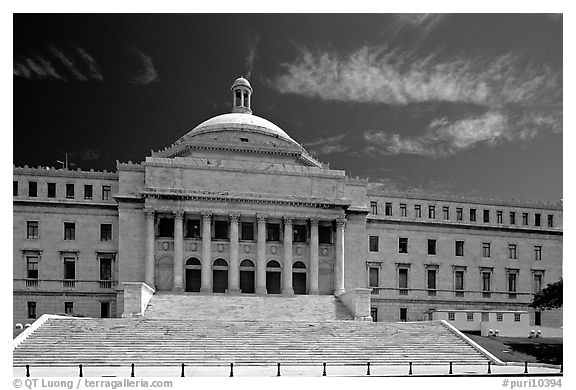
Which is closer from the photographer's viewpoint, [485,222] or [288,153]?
[288,153]

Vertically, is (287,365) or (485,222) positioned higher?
(485,222)

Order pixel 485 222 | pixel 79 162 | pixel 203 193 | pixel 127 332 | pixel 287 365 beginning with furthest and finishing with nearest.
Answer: pixel 485 222 → pixel 203 193 → pixel 79 162 → pixel 127 332 → pixel 287 365

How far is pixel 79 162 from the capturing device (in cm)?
3938

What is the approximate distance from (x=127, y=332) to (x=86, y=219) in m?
20.0

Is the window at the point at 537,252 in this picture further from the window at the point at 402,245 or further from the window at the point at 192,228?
the window at the point at 192,228

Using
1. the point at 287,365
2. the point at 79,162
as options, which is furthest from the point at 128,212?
the point at 287,365

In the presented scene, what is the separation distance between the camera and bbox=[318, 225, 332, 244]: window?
51.8 m

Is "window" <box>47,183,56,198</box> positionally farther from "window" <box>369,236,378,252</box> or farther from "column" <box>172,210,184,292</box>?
"window" <box>369,236,378,252</box>

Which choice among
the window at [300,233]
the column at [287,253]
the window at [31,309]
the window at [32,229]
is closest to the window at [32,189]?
the window at [32,229]

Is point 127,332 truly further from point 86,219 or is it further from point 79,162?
point 86,219

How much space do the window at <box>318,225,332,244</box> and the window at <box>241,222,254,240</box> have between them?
653cm

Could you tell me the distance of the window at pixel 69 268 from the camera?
161 feet

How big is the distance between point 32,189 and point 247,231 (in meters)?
20.2

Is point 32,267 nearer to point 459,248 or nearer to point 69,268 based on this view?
point 69,268
